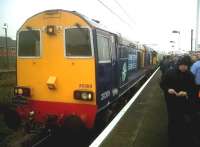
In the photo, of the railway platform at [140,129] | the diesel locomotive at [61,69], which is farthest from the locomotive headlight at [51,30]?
the railway platform at [140,129]

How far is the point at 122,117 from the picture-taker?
8.73 metres

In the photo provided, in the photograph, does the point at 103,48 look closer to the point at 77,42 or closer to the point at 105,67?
the point at 105,67

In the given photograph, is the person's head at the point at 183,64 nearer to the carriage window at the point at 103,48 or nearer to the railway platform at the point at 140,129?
the railway platform at the point at 140,129

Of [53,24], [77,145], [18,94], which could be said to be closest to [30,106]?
[18,94]

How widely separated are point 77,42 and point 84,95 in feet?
4.21

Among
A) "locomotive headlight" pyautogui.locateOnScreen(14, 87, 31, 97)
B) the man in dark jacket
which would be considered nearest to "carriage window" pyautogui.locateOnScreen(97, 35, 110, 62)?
"locomotive headlight" pyautogui.locateOnScreen(14, 87, 31, 97)

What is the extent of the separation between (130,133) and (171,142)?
5.58ft

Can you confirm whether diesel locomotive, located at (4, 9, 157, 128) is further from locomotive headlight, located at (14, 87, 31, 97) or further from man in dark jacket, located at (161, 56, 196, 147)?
man in dark jacket, located at (161, 56, 196, 147)

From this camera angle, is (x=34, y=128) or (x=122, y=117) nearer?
(x=34, y=128)

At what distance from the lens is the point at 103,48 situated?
8.23 meters

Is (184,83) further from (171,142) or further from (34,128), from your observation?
(34,128)

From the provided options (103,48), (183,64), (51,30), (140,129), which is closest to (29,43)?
(51,30)

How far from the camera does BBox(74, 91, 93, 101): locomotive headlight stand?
733 centimetres

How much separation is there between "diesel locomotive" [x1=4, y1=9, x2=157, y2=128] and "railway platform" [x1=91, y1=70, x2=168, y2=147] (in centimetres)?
73
